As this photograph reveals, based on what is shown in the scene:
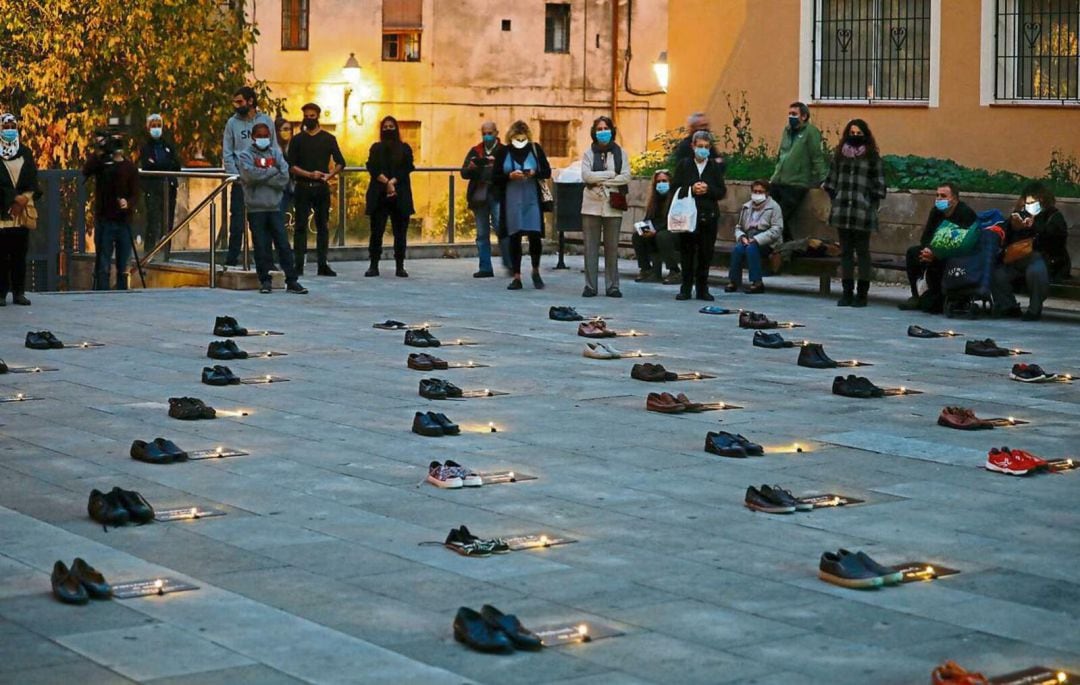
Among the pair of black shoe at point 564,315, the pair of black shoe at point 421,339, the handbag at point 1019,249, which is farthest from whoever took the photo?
the handbag at point 1019,249

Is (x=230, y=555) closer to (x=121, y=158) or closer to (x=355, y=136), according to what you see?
(x=121, y=158)

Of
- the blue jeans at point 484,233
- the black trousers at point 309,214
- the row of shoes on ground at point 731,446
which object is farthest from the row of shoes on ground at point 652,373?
the black trousers at point 309,214

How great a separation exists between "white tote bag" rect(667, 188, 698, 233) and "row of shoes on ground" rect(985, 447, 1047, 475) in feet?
30.2

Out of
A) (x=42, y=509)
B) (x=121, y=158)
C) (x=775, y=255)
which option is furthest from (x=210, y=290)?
(x=42, y=509)

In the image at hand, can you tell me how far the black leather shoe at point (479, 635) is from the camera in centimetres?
658

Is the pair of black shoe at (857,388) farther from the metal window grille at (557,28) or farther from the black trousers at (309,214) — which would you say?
the metal window grille at (557,28)

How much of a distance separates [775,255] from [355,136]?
2814cm

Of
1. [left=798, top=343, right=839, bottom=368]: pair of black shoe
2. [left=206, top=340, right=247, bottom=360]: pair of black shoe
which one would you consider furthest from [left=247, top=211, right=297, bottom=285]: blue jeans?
[left=798, top=343, right=839, bottom=368]: pair of black shoe

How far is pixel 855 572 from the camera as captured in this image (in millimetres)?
7621

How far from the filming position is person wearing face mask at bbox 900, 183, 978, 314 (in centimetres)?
1836

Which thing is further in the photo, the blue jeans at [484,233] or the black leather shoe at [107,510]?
the blue jeans at [484,233]

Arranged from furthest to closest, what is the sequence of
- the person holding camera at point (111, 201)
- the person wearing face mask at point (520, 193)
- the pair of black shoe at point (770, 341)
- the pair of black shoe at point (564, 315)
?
the person holding camera at point (111, 201)
the person wearing face mask at point (520, 193)
the pair of black shoe at point (564, 315)
the pair of black shoe at point (770, 341)

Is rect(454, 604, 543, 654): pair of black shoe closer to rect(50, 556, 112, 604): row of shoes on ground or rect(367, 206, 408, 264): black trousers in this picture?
rect(50, 556, 112, 604): row of shoes on ground

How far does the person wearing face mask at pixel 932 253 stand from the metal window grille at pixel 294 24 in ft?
103
